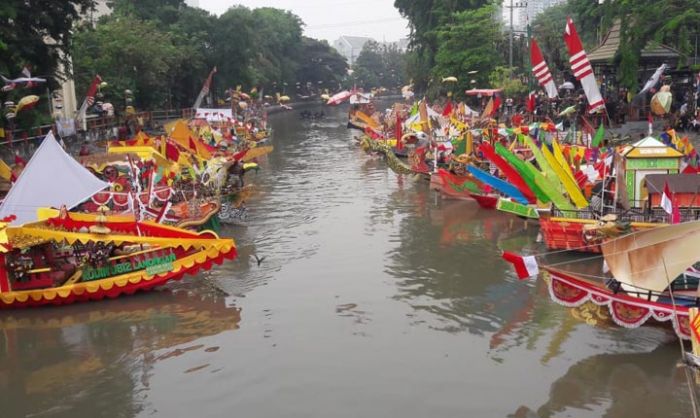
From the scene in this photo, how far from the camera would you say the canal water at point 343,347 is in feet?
32.3

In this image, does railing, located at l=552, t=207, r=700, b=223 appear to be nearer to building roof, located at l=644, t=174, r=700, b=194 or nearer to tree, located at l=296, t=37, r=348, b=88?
building roof, located at l=644, t=174, r=700, b=194

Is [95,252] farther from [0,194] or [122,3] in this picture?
[122,3]

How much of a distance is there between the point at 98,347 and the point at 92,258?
8.10ft

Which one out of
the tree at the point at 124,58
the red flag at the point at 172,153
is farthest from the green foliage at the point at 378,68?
the red flag at the point at 172,153

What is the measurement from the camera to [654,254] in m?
10.4

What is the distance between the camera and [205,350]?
38.7 feet

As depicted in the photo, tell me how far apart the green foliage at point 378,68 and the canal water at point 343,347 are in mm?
94838

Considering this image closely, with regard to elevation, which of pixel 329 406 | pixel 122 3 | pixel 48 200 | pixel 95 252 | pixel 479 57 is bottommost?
pixel 329 406

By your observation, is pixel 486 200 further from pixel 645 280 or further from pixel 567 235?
pixel 645 280

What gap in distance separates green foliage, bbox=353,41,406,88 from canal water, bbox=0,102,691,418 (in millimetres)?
94838

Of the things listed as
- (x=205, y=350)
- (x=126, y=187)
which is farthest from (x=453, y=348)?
(x=126, y=187)

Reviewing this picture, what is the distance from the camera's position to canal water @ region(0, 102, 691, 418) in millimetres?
9859

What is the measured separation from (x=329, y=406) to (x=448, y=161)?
18094 millimetres

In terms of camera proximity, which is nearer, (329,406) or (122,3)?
(329,406)
